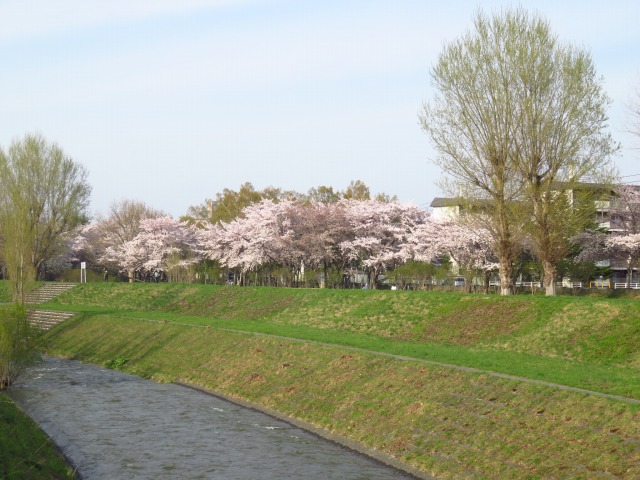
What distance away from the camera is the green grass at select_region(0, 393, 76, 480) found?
1792 cm

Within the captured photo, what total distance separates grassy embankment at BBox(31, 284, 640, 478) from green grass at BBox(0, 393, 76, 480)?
934cm

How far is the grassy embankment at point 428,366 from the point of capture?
19609 millimetres

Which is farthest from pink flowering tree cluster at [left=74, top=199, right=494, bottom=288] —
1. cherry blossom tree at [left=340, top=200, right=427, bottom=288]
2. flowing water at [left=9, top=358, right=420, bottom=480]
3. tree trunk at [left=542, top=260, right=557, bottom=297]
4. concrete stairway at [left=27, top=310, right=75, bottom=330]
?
flowing water at [left=9, top=358, right=420, bottom=480]

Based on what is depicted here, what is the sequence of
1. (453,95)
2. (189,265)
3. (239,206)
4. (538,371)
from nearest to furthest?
(538,371)
(453,95)
(189,265)
(239,206)

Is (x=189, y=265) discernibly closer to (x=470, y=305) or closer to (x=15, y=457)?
(x=470, y=305)

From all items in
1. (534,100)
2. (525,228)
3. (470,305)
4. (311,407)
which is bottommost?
(311,407)

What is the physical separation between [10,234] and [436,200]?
88.9 meters

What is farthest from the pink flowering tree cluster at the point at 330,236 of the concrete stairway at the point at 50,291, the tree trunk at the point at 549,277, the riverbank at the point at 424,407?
the riverbank at the point at 424,407

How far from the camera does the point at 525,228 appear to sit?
1759 inches

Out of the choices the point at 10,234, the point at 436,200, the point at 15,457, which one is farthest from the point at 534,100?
the point at 436,200

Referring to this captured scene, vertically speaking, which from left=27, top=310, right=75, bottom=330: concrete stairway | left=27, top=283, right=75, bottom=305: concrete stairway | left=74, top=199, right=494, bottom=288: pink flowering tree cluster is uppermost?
left=74, top=199, right=494, bottom=288: pink flowering tree cluster

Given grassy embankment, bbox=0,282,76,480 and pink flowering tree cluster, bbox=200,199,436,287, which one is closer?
grassy embankment, bbox=0,282,76,480

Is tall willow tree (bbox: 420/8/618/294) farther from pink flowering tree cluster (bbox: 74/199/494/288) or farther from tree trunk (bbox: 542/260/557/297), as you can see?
pink flowering tree cluster (bbox: 74/199/494/288)

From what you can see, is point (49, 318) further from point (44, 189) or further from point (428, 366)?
point (428, 366)
